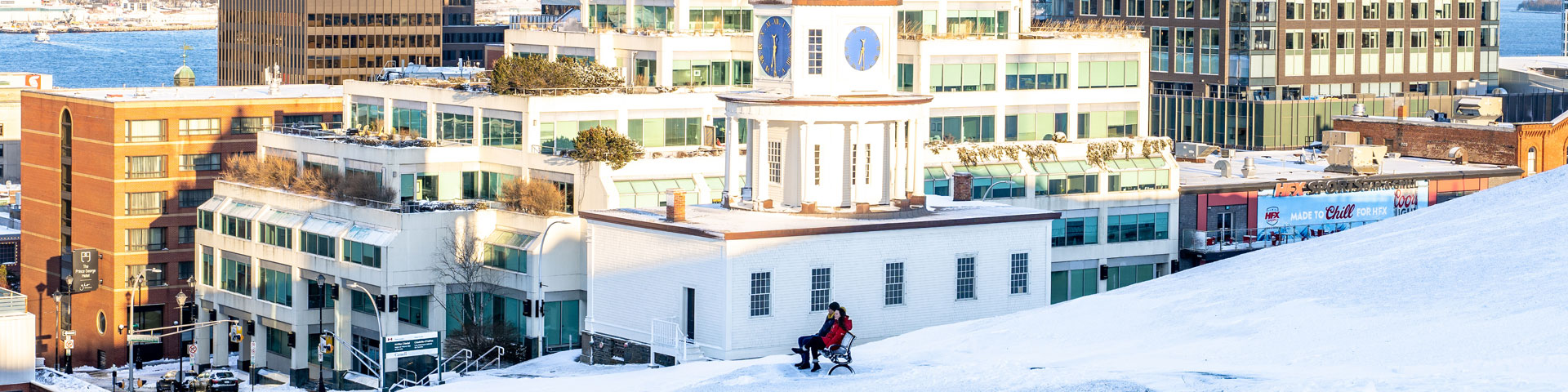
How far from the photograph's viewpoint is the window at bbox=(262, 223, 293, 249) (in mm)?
110125

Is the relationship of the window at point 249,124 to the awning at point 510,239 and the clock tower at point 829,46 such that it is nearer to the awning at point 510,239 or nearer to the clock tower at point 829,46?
the awning at point 510,239

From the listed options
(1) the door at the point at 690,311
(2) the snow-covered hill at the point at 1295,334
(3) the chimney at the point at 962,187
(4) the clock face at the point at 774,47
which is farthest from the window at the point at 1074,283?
(2) the snow-covered hill at the point at 1295,334

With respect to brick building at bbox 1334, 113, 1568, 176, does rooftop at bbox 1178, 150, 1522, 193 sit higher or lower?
lower

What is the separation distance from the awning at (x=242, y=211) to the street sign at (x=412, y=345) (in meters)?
28.8

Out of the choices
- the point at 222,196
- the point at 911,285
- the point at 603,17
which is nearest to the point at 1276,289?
the point at 911,285

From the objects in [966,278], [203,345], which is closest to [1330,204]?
[966,278]

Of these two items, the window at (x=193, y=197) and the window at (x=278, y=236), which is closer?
the window at (x=278, y=236)

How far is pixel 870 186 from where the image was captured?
84.2 meters

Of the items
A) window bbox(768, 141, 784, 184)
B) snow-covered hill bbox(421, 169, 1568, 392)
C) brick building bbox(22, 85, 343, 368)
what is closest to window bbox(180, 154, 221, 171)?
brick building bbox(22, 85, 343, 368)

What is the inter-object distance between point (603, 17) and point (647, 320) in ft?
124

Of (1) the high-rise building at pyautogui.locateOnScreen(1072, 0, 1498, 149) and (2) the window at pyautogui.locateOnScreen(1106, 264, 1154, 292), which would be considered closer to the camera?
(2) the window at pyautogui.locateOnScreen(1106, 264, 1154, 292)

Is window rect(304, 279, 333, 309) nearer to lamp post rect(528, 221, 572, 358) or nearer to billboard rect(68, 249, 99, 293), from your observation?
lamp post rect(528, 221, 572, 358)

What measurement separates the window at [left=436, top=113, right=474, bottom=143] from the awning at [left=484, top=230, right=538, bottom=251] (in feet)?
24.1

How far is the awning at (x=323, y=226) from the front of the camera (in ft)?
349
